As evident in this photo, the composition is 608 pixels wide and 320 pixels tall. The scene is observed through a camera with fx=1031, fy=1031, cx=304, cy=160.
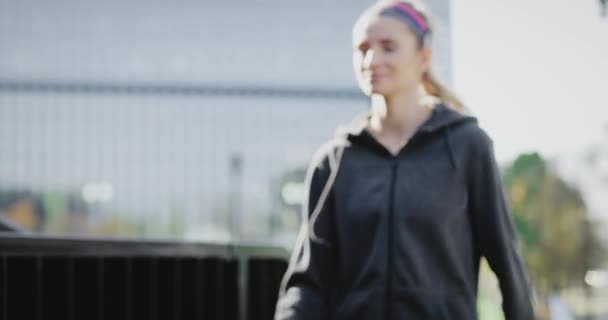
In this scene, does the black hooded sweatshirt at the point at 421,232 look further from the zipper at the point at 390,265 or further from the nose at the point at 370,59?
the nose at the point at 370,59

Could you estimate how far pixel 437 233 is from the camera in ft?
7.56

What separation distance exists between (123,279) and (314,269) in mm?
2326

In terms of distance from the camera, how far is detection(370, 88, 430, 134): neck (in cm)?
241

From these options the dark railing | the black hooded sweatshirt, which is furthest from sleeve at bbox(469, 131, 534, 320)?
the dark railing

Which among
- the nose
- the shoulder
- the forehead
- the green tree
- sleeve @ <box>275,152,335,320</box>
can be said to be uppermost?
the forehead

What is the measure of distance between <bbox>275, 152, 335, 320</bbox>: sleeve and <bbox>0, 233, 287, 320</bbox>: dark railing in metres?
1.87

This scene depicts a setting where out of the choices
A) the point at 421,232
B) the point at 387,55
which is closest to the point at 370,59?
the point at 387,55

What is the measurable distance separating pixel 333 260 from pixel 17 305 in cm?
201

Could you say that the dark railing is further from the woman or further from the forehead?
the forehead

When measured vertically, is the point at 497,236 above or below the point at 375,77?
below

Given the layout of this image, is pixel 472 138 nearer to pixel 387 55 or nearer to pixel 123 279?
pixel 387 55

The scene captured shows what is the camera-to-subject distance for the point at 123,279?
15.2 feet

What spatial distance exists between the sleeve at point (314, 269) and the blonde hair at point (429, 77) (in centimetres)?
32

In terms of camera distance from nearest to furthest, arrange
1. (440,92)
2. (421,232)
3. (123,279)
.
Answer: (421,232) → (440,92) → (123,279)
